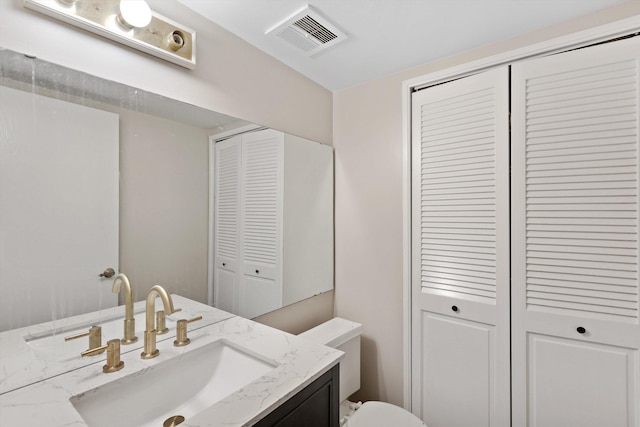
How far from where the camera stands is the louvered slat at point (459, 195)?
4.83 ft

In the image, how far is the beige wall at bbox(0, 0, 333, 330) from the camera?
2.98 ft

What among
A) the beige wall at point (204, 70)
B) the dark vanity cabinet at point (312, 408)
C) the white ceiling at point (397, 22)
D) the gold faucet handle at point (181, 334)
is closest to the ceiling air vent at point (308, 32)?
the white ceiling at point (397, 22)

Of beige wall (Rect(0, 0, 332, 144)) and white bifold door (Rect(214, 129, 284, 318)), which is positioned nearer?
beige wall (Rect(0, 0, 332, 144))

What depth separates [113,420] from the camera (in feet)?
2.78

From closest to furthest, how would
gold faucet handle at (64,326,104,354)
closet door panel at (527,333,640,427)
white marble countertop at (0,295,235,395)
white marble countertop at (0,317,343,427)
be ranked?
white marble countertop at (0,317,343,427) < white marble countertop at (0,295,235,395) < gold faucet handle at (64,326,104,354) < closet door panel at (527,333,640,427)

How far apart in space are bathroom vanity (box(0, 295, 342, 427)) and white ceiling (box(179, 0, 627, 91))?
1236 millimetres

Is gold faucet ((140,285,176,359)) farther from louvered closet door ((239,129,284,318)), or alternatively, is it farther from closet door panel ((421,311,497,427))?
closet door panel ((421,311,497,427))

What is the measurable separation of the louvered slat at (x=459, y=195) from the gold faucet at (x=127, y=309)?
1376mm

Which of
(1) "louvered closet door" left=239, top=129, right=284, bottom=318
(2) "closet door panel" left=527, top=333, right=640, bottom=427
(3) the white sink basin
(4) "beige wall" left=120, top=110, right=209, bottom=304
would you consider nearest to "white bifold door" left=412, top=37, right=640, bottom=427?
(2) "closet door panel" left=527, top=333, right=640, bottom=427

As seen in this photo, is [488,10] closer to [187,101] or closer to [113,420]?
[187,101]

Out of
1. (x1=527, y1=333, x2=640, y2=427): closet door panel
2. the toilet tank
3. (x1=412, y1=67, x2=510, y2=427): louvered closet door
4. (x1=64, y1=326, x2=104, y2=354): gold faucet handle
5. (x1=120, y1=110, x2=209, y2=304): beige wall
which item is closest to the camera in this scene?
(x1=64, y1=326, x2=104, y2=354): gold faucet handle

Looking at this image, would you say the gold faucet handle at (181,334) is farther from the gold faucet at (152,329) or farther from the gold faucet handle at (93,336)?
the gold faucet handle at (93,336)

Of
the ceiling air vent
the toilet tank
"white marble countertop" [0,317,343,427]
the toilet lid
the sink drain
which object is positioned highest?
the ceiling air vent

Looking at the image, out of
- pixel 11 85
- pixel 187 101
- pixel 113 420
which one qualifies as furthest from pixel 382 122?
pixel 113 420
